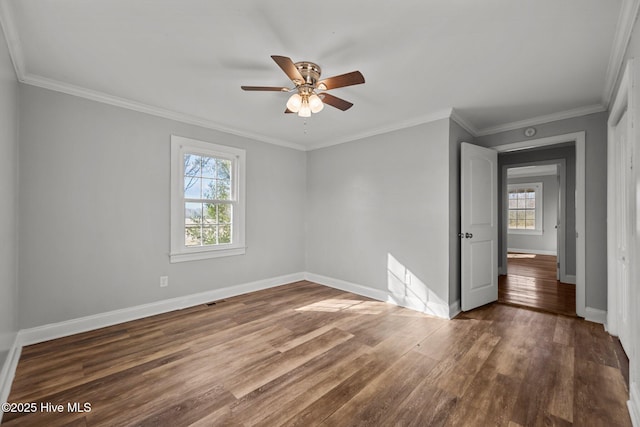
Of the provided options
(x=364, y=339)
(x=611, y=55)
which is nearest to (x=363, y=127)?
(x=611, y=55)

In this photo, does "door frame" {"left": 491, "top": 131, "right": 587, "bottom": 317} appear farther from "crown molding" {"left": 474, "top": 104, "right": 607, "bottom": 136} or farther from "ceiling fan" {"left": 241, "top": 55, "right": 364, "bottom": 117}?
"ceiling fan" {"left": 241, "top": 55, "right": 364, "bottom": 117}

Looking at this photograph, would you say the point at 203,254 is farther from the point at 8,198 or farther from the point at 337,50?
the point at 337,50

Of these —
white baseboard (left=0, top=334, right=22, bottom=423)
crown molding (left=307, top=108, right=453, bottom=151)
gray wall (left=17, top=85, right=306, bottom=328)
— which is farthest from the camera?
crown molding (left=307, top=108, right=453, bottom=151)

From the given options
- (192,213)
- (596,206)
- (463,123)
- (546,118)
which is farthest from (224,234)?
(596,206)

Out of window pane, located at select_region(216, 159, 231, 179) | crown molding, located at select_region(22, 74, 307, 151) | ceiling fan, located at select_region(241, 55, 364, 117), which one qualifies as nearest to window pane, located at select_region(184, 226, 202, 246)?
window pane, located at select_region(216, 159, 231, 179)

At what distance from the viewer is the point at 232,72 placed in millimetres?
2443

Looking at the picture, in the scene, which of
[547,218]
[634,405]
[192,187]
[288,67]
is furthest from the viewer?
[547,218]

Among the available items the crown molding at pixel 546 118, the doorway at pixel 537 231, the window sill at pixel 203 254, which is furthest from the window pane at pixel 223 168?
the doorway at pixel 537 231

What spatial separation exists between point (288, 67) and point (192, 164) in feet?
7.79

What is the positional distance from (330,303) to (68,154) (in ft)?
11.1

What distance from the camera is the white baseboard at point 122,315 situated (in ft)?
8.48

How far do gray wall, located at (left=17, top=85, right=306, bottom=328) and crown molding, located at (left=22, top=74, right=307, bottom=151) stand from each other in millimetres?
58

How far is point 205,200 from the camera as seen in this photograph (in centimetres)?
379

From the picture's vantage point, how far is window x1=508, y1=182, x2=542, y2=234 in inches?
322
